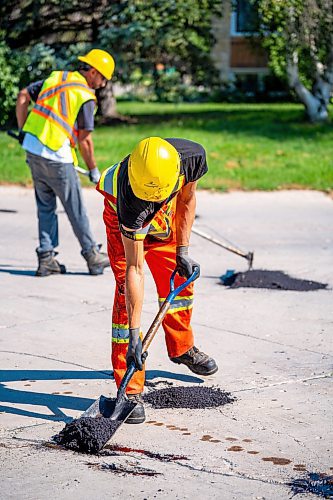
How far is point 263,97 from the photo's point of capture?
2805 cm

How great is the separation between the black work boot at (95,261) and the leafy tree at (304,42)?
245 inches

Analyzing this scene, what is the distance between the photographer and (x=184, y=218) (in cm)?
539

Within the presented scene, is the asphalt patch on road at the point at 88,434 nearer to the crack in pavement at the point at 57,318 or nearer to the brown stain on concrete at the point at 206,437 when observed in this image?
the brown stain on concrete at the point at 206,437

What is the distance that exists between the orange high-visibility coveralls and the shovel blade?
0.27m

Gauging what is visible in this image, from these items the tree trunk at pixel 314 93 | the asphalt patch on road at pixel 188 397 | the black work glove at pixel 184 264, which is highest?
the black work glove at pixel 184 264

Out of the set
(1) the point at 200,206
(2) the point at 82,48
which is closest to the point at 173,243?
(1) the point at 200,206

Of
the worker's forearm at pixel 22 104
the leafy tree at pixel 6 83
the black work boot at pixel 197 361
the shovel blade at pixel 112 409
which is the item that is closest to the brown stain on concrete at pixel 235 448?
the shovel blade at pixel 112 409

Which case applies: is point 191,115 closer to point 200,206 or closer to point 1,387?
point 200,206

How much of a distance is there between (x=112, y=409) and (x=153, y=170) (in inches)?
47.5

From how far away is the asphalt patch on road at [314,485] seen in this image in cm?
416

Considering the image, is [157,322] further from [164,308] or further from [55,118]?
[55,118]

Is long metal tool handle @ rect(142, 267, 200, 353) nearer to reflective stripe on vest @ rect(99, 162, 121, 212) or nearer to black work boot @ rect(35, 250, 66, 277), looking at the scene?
reflective stripe on vest @ rect(99, 162, 121, 212)

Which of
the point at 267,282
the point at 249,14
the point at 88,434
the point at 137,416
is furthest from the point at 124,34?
the point at 88,434

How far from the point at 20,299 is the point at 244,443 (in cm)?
333
